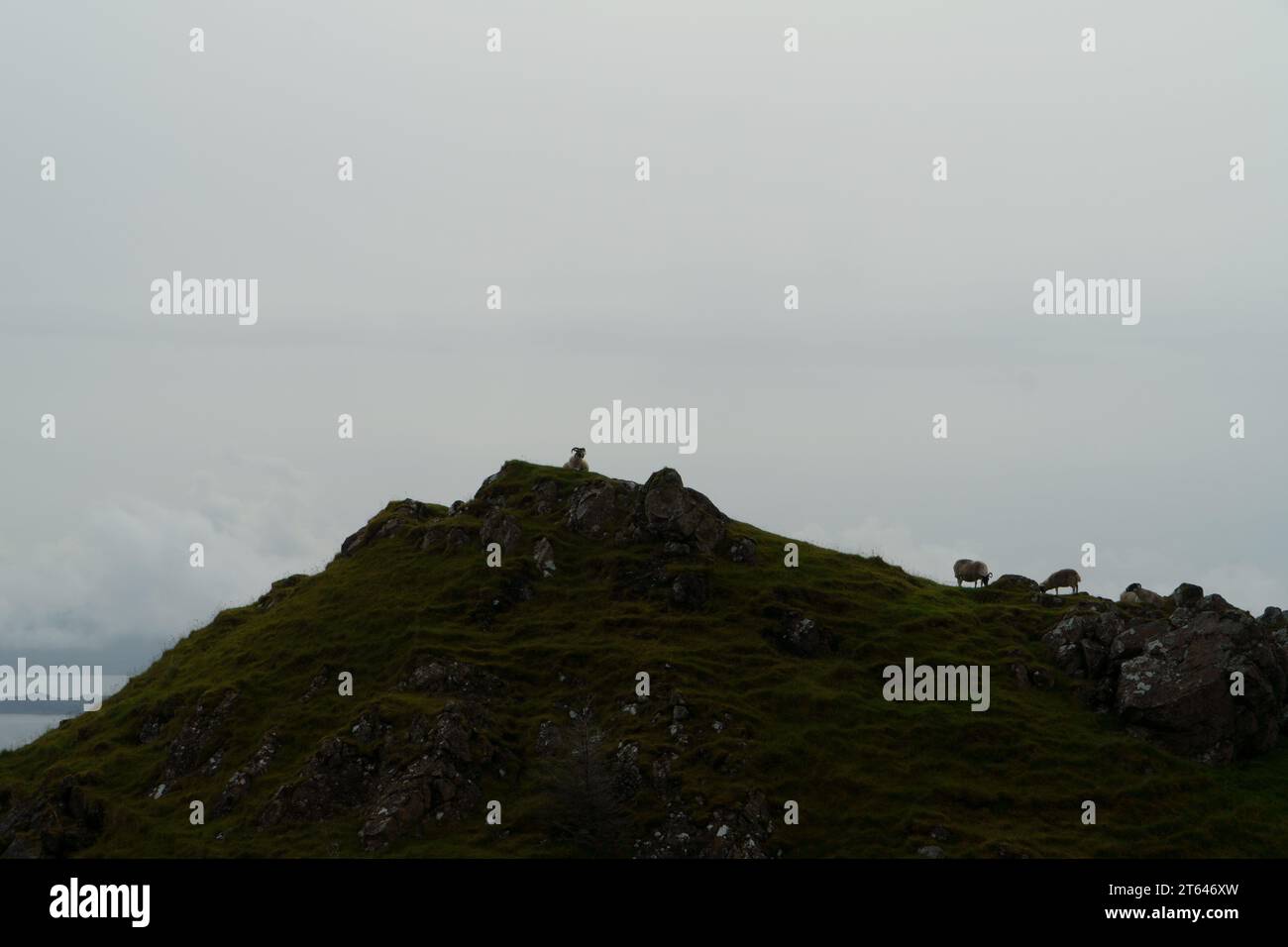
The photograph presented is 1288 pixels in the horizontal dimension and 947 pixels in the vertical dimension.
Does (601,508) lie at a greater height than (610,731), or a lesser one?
greater

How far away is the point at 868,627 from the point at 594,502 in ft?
64.8

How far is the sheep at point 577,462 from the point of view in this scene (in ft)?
300

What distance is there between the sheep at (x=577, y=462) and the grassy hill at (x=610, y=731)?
5425mm

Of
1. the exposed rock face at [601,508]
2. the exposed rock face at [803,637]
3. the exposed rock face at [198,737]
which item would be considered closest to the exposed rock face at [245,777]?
the exposed rock face at [198,737]

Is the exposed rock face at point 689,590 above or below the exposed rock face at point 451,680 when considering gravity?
above

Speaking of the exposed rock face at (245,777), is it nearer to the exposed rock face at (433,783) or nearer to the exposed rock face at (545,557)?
the exposed rock face at (433,783)

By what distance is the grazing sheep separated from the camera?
278 ft

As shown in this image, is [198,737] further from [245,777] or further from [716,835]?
[716,835]

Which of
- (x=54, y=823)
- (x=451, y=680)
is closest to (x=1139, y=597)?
(x=451, y=680)

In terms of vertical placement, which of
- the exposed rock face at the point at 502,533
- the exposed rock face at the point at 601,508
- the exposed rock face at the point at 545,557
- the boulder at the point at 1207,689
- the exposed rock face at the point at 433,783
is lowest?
the exposed rock face at the point at 433,783

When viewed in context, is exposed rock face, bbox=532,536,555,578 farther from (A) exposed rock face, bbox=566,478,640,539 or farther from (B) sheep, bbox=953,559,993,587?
(B) sheep, bbox=953,559,993,587

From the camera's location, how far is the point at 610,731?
67.0 m

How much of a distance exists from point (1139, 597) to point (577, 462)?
3951 cm
